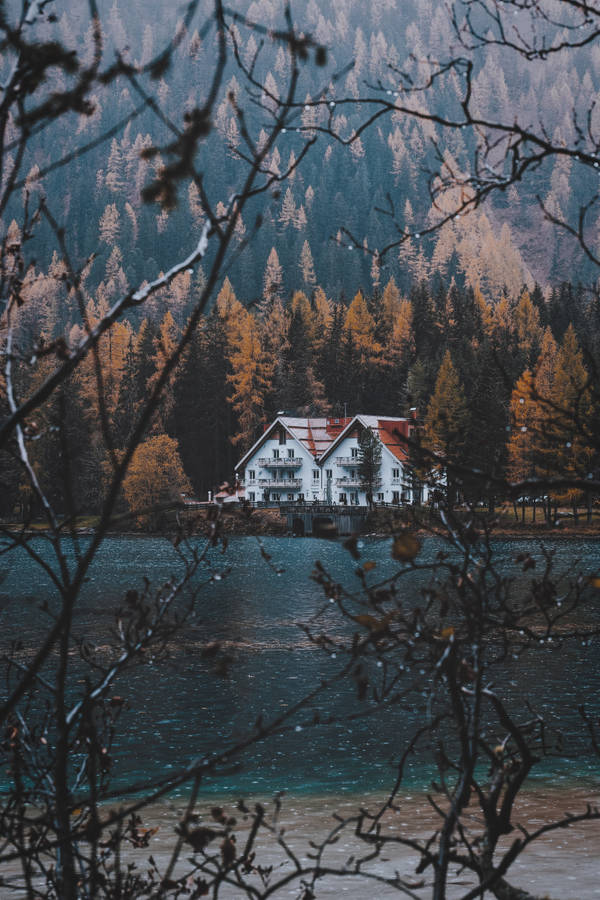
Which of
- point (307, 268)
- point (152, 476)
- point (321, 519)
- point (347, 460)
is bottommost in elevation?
point (321, 519)

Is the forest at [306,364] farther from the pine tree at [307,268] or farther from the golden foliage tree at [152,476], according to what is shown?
the pine tree at [307,268]

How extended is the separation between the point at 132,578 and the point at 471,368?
4695 centimetres

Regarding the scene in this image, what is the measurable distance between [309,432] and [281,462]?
3.20 metres

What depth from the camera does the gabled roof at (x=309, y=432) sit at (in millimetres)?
76500

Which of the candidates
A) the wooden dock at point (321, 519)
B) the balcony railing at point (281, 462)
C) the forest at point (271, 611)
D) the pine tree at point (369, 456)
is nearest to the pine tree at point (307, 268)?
the balcony railing at point (281, 462)

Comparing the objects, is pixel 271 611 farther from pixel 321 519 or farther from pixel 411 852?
pixel 321 519

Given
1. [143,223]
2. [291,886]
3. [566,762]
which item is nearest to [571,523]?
[566,762]

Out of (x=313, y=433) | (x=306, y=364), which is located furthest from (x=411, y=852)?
(x=306, y=364)

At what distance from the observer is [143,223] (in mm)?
197000

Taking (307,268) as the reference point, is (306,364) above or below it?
below

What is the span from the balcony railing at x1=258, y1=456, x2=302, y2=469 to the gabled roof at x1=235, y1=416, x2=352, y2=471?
1.19 meters

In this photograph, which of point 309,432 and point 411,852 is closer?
point 411,852

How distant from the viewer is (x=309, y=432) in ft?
256

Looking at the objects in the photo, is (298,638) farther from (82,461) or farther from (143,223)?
(143,223)
